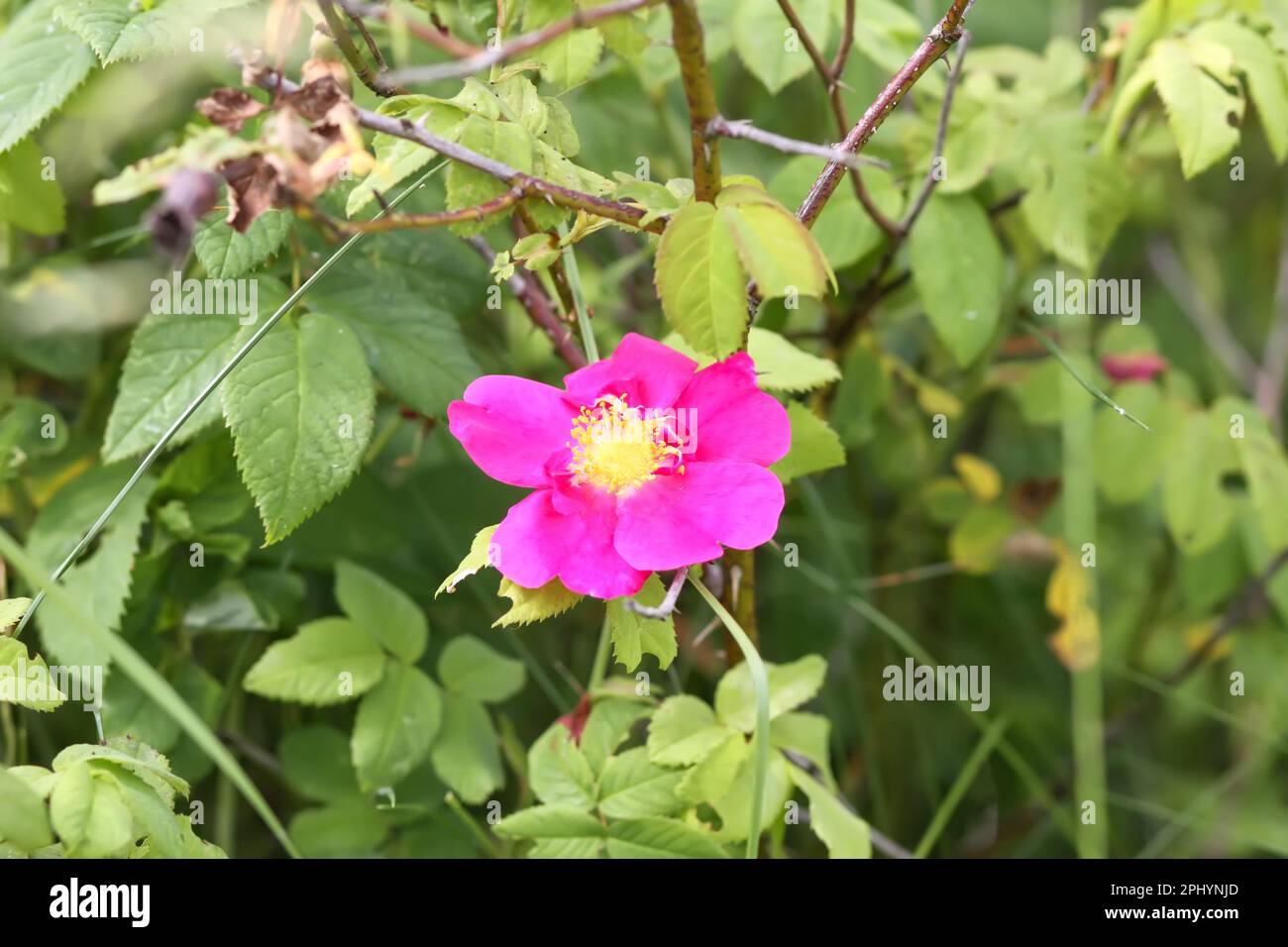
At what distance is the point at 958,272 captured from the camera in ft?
3.92

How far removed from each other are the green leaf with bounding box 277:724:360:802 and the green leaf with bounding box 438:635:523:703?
0.49 feet

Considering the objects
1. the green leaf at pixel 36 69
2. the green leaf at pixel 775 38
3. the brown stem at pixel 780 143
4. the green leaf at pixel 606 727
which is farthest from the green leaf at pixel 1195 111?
the green leaf at pixel 36 69

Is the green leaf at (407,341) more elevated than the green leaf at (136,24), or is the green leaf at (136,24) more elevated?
the green leaf at (136,24)

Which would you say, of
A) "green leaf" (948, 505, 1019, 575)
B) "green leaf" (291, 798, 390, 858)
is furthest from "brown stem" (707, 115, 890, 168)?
"green leaf" (948, 505, 1019, 575)

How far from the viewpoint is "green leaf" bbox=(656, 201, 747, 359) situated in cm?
74

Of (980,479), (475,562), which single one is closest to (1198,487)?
(980,479)

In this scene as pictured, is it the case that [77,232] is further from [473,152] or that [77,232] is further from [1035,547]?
[1035,547]

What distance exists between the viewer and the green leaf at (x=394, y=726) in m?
1.09

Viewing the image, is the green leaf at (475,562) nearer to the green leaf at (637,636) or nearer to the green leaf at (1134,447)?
the green leaf at (637,636)

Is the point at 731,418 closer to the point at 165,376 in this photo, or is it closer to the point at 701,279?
the point at 701,279

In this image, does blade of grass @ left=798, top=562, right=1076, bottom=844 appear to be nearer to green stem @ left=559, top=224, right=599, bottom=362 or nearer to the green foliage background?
the green foliage background

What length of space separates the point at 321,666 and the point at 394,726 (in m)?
0.09

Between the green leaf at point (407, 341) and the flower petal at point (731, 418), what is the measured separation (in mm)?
309
